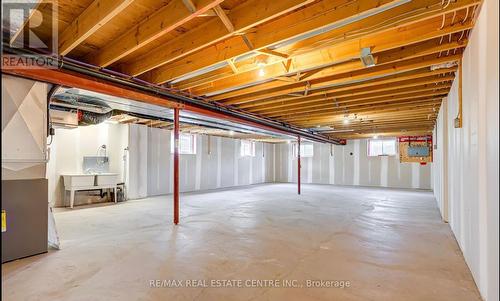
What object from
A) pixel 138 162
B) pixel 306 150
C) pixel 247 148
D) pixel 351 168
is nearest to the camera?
pixel 138 162

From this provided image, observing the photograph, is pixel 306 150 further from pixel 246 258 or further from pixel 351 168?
pixel 246 258

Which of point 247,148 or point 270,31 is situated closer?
point 270,31

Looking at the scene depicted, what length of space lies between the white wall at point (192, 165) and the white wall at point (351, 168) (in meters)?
0.91

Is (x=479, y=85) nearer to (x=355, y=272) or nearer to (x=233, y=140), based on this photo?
(x=355, y=272)

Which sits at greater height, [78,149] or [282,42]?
[282,42]

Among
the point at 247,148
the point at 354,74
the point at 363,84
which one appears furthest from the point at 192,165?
the point at 354,74

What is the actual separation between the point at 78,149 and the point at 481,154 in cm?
721

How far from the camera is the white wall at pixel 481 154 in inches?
69.6

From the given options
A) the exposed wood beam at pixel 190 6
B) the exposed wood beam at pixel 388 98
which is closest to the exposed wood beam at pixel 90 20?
the exposed wood beam at pixel 190 6

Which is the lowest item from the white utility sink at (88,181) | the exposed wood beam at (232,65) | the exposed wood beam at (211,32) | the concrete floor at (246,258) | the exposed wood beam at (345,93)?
the concrete floor at (246,258)

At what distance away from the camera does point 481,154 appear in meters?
2.13

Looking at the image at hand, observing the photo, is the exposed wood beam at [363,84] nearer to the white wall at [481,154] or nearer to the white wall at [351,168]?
the white wall at [481,154]

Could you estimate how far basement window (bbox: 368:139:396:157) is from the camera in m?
11.0

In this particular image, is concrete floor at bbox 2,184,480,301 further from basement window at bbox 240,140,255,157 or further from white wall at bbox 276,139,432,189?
basement window at bbox 240,140,255,157
